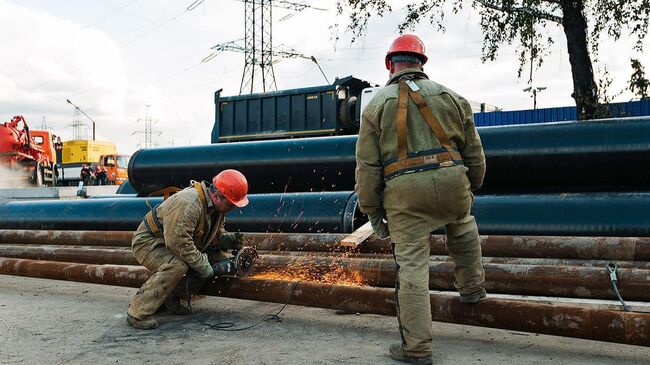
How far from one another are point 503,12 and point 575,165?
5.50 meters

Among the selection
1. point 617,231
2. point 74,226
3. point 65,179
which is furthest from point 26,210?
point 65,179

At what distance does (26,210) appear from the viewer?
8734 mm

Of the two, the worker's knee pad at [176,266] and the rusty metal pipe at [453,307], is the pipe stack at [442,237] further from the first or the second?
the worker's knee pad at [176,266]

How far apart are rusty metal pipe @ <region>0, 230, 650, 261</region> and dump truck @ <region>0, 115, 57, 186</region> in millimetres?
17123

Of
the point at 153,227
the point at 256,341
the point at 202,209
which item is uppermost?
the point at 202,209

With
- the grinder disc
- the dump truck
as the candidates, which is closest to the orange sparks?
the grinder disc

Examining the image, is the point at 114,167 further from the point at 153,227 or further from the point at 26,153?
the point at 153,227

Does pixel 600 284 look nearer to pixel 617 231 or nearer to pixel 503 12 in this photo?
pixel 617 231

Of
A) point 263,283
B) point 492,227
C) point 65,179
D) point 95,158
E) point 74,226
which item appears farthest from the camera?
point 95,158

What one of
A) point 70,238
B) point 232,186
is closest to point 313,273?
point 232,186

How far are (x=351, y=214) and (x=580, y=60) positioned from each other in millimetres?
6313

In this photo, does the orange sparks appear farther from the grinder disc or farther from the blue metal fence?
the blue metal fence

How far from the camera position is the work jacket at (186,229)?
14.5 feet

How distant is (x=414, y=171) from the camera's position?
11.3ft
